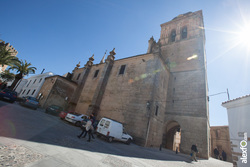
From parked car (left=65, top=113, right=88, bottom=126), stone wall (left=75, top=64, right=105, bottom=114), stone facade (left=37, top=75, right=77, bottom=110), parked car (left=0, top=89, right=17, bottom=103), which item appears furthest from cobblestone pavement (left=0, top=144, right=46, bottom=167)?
stone facade (left=37, top=75, right=77, bottom=110)

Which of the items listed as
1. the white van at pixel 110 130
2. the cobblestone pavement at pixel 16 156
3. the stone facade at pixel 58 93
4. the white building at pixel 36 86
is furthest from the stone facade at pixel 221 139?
the white building at pixel 36 86

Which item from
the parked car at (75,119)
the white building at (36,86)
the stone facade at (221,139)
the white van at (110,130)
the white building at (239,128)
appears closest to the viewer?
the white building at (239,128)

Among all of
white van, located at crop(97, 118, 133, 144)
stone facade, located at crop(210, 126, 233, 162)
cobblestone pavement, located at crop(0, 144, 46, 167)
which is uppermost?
stone facade, located at crop(210, 126, 233, 162)

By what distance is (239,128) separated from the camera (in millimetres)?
6516

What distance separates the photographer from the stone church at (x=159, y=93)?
12945 mm

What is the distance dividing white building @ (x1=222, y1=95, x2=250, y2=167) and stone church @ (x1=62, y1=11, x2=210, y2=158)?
6366mm

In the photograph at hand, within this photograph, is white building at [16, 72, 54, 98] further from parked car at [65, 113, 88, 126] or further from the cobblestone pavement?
the cobblestone pavement

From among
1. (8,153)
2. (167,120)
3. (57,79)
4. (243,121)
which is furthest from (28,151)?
(57,79)

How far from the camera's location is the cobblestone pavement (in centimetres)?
256

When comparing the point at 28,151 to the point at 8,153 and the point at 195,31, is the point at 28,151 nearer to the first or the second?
the point at 8,153

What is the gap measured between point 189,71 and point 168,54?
549 cm

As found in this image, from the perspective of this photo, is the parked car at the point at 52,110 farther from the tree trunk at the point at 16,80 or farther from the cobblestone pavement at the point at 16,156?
the cobblestone pavement at the point at 16,156

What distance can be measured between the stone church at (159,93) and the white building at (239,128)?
6366 mm

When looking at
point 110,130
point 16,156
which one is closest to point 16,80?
point 110,130
